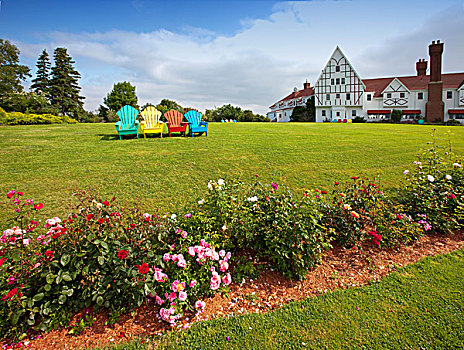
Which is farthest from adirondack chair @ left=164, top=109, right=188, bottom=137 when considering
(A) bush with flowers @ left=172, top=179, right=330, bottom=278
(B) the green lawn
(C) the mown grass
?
(C) the mown grass

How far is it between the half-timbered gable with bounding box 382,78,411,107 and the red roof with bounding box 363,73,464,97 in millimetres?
940

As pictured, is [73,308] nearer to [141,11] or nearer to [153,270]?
[153,270]

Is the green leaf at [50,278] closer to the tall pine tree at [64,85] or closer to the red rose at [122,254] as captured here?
the red rose at [122,254]

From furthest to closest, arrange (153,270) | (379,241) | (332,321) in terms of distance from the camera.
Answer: (379,241) < (153,270) < (332,321)

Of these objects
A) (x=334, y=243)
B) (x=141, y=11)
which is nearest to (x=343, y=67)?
(x=141, y=11)

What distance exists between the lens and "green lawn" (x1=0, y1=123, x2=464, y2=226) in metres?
4.48

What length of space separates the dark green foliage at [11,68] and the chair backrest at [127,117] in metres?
35.4

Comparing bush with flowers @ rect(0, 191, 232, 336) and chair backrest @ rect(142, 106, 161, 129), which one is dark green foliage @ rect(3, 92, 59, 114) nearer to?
chair backrest @ rect(142, 106, 161, 129)

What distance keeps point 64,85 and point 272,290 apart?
49439 mm

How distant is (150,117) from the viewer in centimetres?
988

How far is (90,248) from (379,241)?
308 cm

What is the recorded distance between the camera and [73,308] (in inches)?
84.7

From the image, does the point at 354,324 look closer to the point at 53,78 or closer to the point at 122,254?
the point at 122,254

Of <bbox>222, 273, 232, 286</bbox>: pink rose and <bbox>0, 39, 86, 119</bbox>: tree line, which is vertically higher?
<bbox>0, 39, 86, 119</bbox>: tree line
